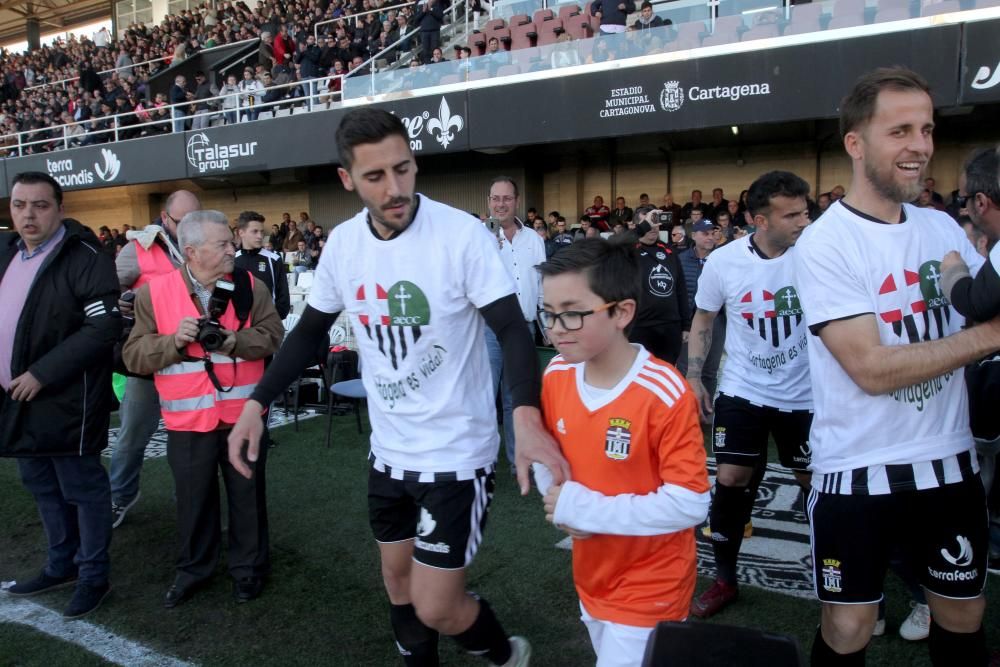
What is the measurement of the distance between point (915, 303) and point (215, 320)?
2983 mm

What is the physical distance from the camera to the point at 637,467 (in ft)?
6.48

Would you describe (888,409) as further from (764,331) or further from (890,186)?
(764,331)

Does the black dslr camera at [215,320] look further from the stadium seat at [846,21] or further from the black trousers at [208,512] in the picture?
the stadium seat at [846,21]

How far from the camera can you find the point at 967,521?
2.01 meters

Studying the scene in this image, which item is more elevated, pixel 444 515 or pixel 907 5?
pixel 907 5

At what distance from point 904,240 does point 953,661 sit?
1.17 meters

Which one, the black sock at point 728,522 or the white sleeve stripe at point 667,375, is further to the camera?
the black sock at point 728,522

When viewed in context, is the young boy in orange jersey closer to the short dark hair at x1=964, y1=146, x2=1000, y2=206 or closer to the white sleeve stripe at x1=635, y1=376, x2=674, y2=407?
the white sleeve stripe at x1=635, y1=376, x2=674, y2=407

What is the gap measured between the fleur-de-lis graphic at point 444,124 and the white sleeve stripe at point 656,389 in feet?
41.0

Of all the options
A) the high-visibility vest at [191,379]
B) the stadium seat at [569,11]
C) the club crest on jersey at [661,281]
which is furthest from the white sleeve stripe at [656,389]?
the stadium seat at [569,11]

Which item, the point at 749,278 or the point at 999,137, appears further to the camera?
the point at 999,137

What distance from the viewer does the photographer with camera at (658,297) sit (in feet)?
19.9

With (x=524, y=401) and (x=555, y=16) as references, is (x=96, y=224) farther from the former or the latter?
Result: (x=524, y=401)

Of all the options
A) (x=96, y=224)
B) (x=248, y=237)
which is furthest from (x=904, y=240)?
(x=96, y=224)
